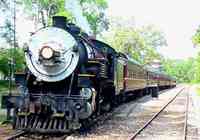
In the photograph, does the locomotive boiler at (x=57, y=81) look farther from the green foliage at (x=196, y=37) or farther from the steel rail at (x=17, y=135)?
the green foliage at (x=196, y=37)

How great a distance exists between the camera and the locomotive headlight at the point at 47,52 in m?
12.1

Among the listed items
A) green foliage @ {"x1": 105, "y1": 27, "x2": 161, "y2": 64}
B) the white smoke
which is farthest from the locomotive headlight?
green foliage @ {"x1": 105, "y1": 27, "x2": 161, "y2": 64}

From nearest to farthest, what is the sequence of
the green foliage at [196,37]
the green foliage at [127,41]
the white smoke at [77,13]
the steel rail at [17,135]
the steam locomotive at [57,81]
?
the steel rail at [17,135] < the steam locomotive at [57,81] < the white smoke at [77,13] < the green foliage at [196,37] < the green foliage at [127,41]

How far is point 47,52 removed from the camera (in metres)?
12.1

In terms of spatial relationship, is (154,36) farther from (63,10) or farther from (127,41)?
(63,10)

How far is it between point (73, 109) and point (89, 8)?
41061 millimetres

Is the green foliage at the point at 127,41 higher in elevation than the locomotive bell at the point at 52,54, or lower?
higher

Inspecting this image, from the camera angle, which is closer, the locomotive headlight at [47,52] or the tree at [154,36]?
the locomotive headlight at [47,52]

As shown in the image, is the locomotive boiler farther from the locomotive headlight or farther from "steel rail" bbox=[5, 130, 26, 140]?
"steel rail" bbox=[5, 130, 26, 140]

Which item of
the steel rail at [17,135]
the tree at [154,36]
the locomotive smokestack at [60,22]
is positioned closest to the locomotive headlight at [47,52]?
the locomotive smokestack at [60,22]

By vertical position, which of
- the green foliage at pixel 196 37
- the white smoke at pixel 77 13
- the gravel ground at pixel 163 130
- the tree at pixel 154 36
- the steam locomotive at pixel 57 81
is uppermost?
the tree at pixel 154 36

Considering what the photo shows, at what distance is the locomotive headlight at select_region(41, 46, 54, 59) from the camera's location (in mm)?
12094

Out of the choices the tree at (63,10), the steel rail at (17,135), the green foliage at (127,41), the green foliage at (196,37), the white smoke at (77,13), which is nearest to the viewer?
the steel rail at (17,135)

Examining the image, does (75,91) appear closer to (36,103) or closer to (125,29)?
(36,103)
